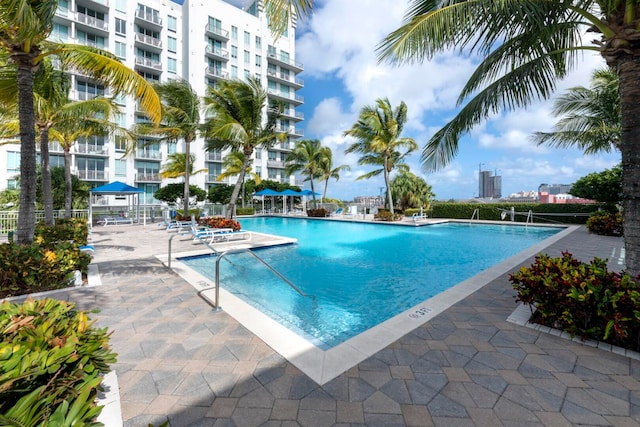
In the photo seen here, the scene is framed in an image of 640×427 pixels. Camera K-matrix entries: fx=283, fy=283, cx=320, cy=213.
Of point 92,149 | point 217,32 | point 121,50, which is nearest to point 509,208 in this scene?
point 92,149

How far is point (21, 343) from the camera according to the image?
69.1 inches

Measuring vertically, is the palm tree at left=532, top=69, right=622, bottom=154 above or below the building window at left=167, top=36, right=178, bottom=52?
below

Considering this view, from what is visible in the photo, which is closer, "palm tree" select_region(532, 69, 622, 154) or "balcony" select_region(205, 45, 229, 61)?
"palm tree" select_region(532, 69, 622, 154)

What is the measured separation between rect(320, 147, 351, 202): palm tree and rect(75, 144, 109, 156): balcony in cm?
2293

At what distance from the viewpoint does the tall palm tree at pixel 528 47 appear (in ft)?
11.1

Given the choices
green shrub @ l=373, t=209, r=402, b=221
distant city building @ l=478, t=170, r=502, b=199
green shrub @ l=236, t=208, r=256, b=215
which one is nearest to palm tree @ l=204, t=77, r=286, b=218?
green shrub @ l=373, t=209, r=402, b=221

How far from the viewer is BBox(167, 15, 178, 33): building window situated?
34.3 m

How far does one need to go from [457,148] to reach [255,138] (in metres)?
10.9

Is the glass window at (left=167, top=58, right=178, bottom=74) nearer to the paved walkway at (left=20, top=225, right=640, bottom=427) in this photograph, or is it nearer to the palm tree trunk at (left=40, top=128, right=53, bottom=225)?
the palm tree trunk at (left=40, top=128, right=53, bottom=225)

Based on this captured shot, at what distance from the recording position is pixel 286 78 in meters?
44.5

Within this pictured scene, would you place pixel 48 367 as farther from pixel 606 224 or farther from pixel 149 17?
pixel 149 17

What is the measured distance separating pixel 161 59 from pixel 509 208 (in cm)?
3956

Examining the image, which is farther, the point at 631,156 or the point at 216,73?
the point at 216,73

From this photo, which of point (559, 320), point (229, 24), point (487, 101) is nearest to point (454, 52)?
point (487, 101)
